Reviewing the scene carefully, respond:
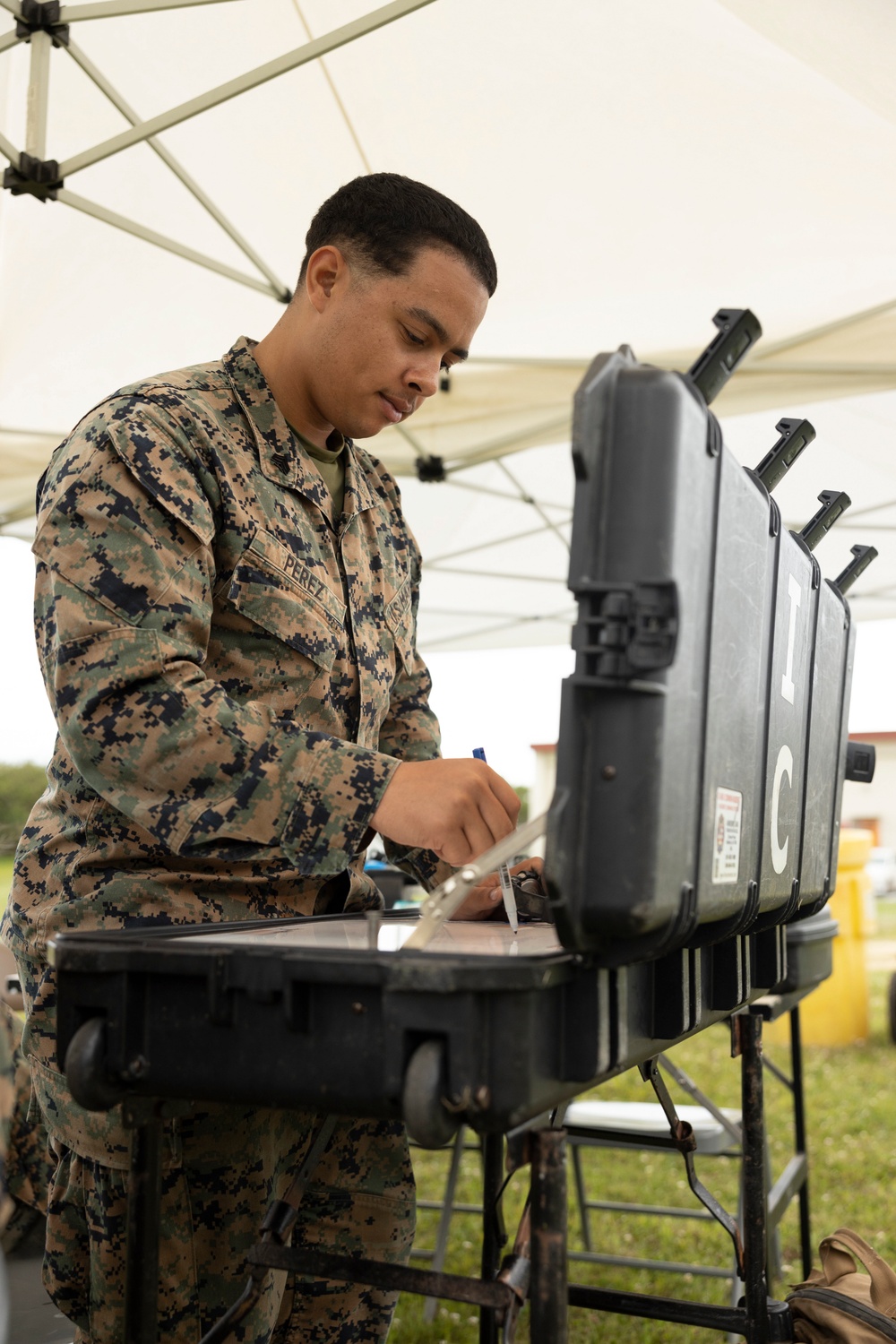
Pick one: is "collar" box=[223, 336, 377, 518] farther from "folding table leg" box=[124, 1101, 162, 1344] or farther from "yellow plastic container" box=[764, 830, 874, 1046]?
"yellow plastic container" box=[764, 830, 874, 1046]

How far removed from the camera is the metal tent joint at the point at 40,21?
3.66m

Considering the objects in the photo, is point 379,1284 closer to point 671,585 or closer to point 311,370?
point 671,585

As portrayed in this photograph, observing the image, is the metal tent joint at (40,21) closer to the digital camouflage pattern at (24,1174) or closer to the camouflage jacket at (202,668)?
the camouflage jacket at (202,668)

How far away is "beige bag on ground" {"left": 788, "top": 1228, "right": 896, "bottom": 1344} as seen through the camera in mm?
1909

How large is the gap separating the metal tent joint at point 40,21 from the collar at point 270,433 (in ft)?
8.57

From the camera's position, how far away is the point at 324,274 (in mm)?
1692

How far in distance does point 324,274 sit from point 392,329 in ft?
0.49


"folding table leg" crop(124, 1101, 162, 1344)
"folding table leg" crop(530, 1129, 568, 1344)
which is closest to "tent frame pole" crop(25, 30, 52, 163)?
"folding table leg" crop(124, 1101, 162, 1344)

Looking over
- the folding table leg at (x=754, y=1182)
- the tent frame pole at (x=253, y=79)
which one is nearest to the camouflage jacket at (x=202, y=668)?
the folding table leg at (x=754, y=1182)

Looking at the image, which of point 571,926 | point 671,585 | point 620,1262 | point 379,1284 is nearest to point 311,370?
point 671,585

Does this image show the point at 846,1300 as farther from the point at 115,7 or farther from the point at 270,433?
the point at 115,7

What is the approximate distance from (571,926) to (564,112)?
3.78 metres

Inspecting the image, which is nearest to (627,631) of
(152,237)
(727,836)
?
(727,836)

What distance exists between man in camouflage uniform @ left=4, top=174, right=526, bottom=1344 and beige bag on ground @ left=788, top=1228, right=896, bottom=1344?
2.34 ft
